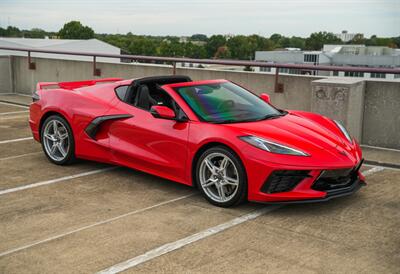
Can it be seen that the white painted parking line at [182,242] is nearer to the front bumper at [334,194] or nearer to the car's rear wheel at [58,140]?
the front bumper at [334,194]

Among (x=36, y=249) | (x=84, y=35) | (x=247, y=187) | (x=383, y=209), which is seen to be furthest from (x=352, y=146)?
(x=84, y=35)

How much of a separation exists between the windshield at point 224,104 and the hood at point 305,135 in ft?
0.65

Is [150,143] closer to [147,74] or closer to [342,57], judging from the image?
[147,74]

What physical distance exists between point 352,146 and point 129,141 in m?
2.54

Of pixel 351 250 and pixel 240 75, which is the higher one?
pixel 240 75

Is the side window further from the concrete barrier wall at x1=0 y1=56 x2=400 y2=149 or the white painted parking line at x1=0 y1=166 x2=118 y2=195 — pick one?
the concrete barrier wall at x1=0 y1=56 x2=400 y2=149

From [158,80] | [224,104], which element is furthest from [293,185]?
[158,80]

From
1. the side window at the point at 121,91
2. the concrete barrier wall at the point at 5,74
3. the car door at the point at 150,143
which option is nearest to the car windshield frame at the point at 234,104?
the car door at the point at 150,143

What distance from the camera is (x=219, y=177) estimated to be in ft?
18.0

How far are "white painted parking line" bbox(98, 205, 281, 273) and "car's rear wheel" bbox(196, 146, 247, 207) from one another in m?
0.25

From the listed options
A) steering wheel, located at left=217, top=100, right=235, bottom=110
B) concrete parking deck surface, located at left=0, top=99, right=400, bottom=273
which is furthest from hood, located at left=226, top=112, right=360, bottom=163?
concrete parking deck surface, located at left=0, top=99, right=400, bottom=273

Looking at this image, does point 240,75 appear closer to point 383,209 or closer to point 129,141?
point 129,141

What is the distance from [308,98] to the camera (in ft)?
30.2

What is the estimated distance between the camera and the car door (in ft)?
19.2
